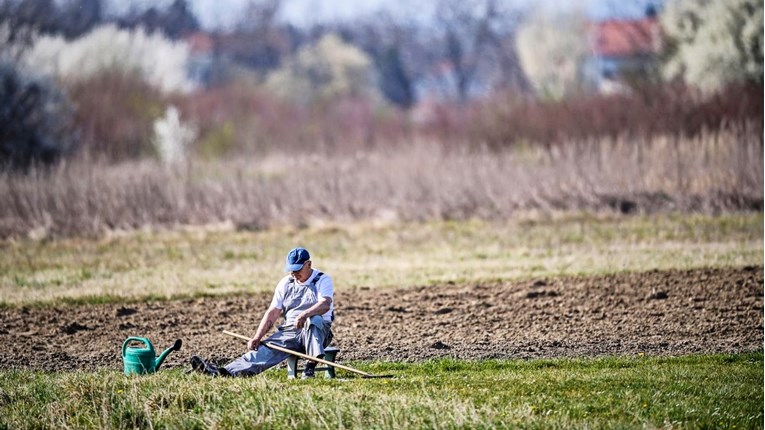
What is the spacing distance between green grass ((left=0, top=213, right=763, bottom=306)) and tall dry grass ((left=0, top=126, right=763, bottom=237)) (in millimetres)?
787

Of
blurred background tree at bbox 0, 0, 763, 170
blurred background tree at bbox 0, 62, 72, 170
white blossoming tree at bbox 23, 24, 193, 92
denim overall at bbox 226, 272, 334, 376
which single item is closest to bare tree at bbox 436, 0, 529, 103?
blurred background tree at bbox 0, 0, 763, 170

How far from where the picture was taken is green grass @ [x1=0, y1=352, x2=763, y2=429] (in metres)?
8.82

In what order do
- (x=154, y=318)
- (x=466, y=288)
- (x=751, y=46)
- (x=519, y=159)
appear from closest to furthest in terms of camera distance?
(x=154, y=318) → (x=466, y=288) → (x=519, y=159) → (x=751, y=46)

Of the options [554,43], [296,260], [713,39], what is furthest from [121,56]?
[296,260]

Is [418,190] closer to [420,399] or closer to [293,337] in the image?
[293,337]

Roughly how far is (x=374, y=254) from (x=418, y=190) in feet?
15.3

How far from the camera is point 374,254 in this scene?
20.1m

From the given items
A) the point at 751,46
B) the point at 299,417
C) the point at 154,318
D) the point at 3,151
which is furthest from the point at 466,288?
the point at 751,46

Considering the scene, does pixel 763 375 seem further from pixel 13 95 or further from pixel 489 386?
pixel 13 95

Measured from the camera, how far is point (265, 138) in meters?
44.1

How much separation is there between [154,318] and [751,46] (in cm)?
2703

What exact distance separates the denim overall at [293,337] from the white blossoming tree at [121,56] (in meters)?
27.0

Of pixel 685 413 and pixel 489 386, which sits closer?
pixel 685 413

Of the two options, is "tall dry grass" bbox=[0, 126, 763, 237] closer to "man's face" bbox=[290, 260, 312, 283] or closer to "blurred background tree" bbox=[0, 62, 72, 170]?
"blurred background tree" bbox=[0, 62, 72, 170]
